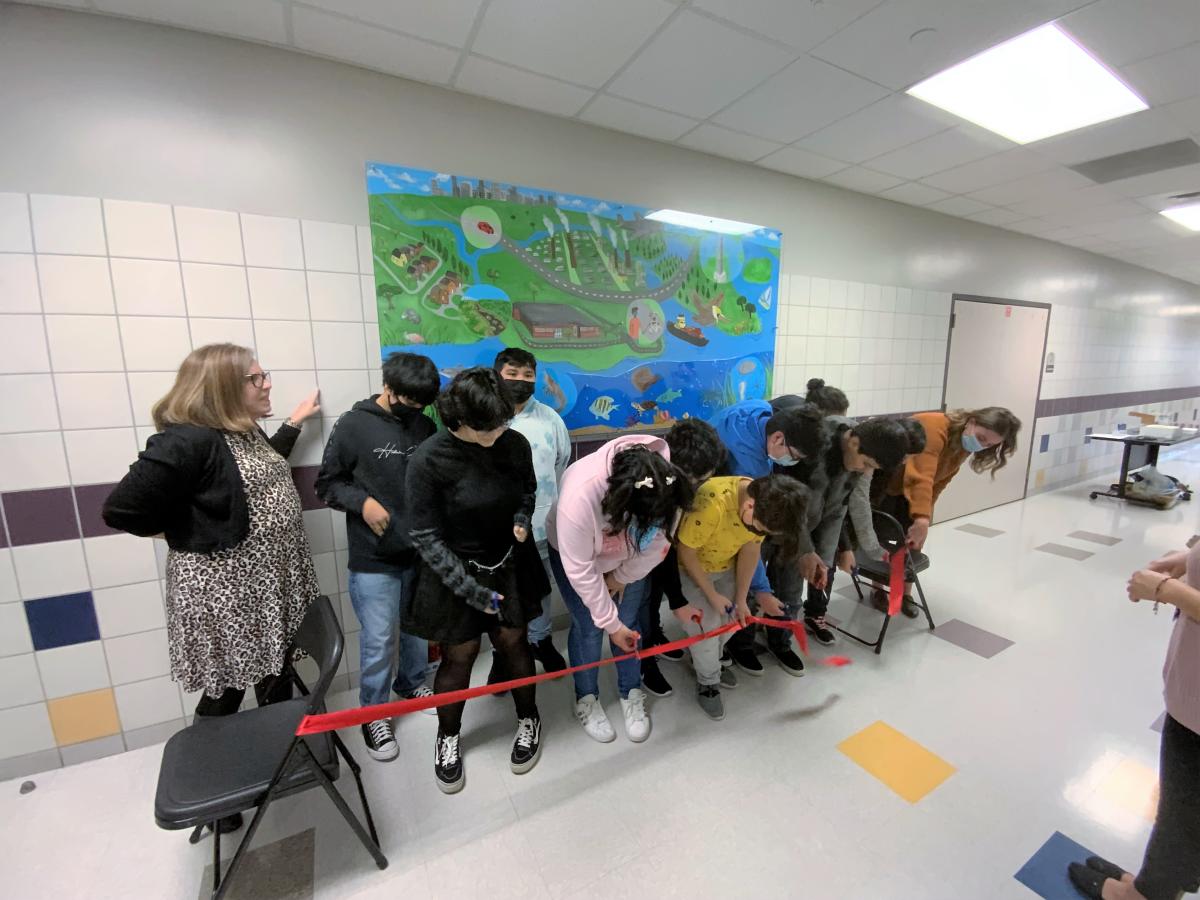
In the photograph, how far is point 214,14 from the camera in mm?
1575

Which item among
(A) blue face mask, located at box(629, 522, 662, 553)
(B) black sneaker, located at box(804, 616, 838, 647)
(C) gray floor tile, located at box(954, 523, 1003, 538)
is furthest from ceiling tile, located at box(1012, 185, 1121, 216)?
(A) blue face mask, located at box(629, 522, 662, 553)

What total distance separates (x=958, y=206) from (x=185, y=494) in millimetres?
4964

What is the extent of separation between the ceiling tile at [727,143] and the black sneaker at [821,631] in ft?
8.50

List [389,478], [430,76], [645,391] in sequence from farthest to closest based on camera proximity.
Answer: [645,391] → [430,76] → [389,478]

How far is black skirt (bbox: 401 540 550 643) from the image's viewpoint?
1577 mm

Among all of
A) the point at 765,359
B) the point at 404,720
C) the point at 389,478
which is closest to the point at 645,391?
the point at 765,359

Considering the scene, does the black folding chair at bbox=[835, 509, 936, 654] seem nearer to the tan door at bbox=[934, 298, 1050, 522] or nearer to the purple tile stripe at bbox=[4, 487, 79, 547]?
the tan door at bbox=[934, 298, 1050, 522]

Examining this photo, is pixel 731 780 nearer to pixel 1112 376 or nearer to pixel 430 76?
pixel 430 76

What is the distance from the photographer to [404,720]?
2.08 m

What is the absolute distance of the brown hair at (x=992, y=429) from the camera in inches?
92.2

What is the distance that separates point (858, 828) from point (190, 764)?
1.95m

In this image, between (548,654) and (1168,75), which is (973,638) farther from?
(1168,75)

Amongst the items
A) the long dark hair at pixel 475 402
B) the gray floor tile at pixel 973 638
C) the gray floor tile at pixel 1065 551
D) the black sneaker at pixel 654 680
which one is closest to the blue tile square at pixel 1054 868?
the gray floor tile at pixel 973 638

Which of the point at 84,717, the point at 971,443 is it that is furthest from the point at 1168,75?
the point at 84,717
